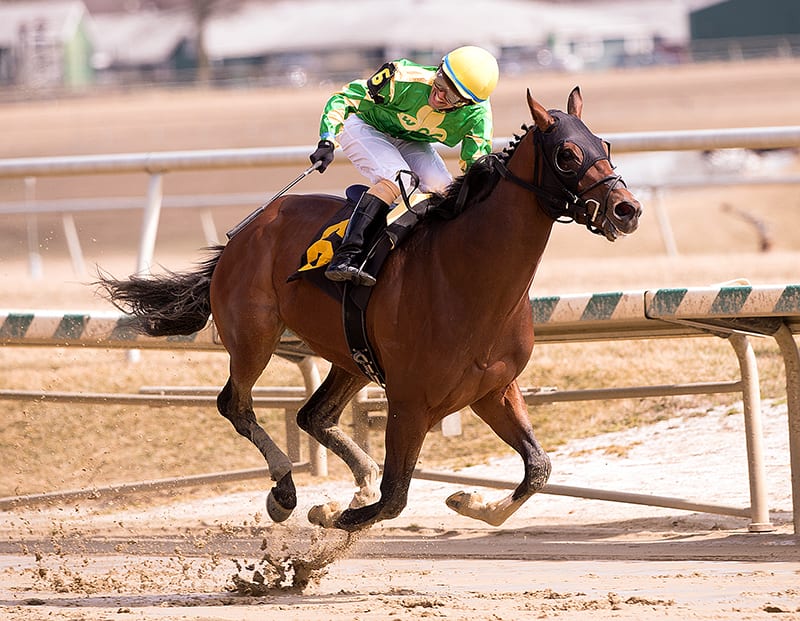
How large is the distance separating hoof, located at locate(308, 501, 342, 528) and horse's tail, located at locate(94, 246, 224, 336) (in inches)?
50.7

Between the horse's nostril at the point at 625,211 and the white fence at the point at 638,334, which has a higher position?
the horse's nostril at the point at 625,211

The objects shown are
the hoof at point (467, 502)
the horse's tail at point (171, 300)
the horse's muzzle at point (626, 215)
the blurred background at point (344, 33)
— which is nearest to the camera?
the horse's muzzle at point (626, 215)

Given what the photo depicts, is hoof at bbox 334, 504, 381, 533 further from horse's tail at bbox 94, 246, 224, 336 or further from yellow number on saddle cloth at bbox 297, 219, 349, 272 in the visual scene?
horse's tail at bbox 94, 246, 224, 336

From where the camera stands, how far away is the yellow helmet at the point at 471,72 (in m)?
5.16

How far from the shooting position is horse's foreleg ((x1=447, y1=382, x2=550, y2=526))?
17.1ft

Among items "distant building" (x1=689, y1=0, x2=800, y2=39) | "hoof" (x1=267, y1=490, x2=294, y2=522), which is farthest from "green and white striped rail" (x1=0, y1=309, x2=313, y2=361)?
"distant building" (x1=689, y1=0, x2=800, y2=39)

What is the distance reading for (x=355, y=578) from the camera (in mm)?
5574

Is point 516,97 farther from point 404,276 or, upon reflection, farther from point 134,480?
point 404,276

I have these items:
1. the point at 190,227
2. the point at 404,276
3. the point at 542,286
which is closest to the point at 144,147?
the point at 190,227

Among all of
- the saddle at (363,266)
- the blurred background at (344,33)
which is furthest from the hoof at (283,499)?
the blurred background at (344,33)

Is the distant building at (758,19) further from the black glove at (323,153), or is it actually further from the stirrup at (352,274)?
the stirrup at (352,274)

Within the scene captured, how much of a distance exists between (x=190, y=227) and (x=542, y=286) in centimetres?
1234

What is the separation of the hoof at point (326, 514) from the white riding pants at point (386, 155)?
1.32 m

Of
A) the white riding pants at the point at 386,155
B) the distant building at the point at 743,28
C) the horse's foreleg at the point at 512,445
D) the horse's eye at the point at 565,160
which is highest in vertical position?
the horse's eye at the point at 565,160
